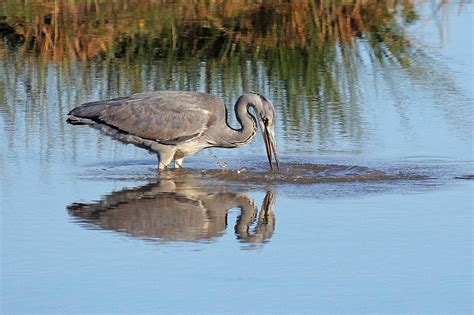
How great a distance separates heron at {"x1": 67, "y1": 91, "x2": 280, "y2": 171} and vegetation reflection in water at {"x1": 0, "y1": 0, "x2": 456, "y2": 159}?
0.68 meters

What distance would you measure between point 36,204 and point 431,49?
6346 millimetres

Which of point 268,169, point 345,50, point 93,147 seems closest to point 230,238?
point 268,169

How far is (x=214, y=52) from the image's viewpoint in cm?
1364

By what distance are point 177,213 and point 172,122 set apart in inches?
77.7

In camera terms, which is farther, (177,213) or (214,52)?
(214,52)

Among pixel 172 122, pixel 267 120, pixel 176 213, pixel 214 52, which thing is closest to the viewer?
pixel 176 213

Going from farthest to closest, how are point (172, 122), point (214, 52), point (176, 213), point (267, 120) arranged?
point (214, 52)
point (172, 122)
point (267, 120)
point (176, 213)

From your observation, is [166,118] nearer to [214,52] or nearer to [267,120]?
[267,120]

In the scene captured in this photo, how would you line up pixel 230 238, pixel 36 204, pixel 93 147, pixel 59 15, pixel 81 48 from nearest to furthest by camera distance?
pixel 230 238 → pixel 36 204 → pixel 93 147 → pixel 81 48 → pixel 59 15

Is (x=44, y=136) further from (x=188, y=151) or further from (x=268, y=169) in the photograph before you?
(x=268, y=169)

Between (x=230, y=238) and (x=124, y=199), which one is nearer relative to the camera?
(x=230, y=238)

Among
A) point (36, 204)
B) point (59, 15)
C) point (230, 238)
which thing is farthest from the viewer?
point (59, 15)

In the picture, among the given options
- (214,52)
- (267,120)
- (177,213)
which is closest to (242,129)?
(267,120)

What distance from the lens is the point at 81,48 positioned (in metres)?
13.7
